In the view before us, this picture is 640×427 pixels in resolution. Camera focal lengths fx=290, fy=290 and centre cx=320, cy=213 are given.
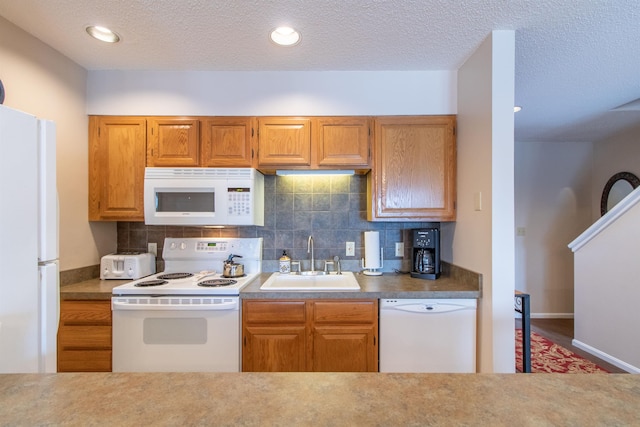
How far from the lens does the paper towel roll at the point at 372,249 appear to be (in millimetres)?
2357

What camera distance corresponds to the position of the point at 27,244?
1093mm

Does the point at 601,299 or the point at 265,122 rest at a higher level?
the point at 265,122

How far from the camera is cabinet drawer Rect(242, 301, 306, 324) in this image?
6.21ft

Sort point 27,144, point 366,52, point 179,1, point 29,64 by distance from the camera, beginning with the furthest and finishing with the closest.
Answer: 1. point 366,52
2. point 29,64
3. point 179,1
4. point 27,144

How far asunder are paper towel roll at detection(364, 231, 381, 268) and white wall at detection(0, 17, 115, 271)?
7.08 feet

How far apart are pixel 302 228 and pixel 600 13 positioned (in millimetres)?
2291

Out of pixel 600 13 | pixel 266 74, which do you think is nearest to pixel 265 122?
pixel 266 74

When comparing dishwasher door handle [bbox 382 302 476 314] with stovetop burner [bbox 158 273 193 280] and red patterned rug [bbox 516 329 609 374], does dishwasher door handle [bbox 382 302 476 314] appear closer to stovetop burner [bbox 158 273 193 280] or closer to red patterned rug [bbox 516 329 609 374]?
red patterned rug [bbox 516 329 609 374]

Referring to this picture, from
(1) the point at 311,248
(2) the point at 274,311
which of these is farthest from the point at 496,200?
(2) the point at 274,311

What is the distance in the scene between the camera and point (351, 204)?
2.52 metres

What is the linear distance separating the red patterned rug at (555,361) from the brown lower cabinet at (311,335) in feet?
5.64

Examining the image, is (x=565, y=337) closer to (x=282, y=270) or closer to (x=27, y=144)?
(x=282, y=270)

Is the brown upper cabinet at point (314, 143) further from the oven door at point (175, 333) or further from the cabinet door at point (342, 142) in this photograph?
the oven door at point (175, 333)

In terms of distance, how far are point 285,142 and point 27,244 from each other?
156 centimetres
